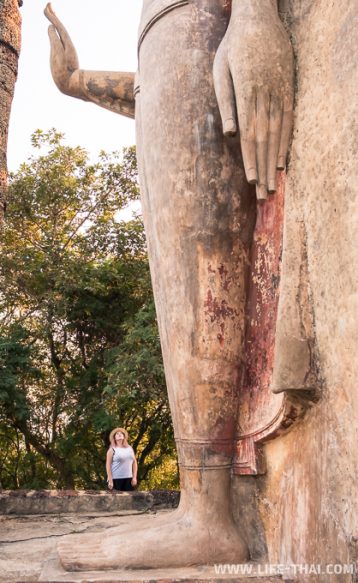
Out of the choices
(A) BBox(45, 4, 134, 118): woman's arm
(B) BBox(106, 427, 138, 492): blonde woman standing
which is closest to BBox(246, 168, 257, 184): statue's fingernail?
(A) BBox(45, 4, 134, 118): woman's arm

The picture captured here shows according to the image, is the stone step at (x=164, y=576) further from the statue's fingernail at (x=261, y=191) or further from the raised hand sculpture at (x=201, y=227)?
the statue's fingernail at (x=261, y=191)

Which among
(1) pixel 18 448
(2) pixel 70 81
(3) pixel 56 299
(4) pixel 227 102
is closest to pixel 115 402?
(3) pixel 56 299

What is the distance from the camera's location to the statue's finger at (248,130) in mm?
1767

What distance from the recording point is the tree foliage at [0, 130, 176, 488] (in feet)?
36.0

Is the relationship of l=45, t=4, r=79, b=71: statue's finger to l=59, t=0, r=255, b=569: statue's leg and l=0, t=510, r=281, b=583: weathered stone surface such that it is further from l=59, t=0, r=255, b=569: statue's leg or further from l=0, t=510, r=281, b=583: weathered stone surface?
l=0, t=510, r=281, b=583: weathered stone surface

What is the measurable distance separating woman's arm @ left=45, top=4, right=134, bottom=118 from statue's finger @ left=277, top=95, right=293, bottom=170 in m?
0.89

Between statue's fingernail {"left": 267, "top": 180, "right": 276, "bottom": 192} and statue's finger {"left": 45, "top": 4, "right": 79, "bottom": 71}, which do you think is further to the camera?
statue's finger {"left": 45, "top": 4, "right": 79, "bottom": 71}

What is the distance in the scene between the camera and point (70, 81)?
2.55 metres

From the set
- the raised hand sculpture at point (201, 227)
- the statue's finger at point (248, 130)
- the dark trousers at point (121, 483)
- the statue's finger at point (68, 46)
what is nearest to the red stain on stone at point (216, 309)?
the raised hand sculpture at point (201, 227)

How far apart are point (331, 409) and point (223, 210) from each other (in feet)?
2.32

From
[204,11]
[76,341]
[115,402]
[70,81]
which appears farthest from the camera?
[76,341]

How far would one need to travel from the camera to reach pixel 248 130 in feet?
5.81

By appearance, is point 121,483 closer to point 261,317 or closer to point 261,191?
point 261,317

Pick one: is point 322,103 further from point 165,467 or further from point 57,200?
point 165,467
